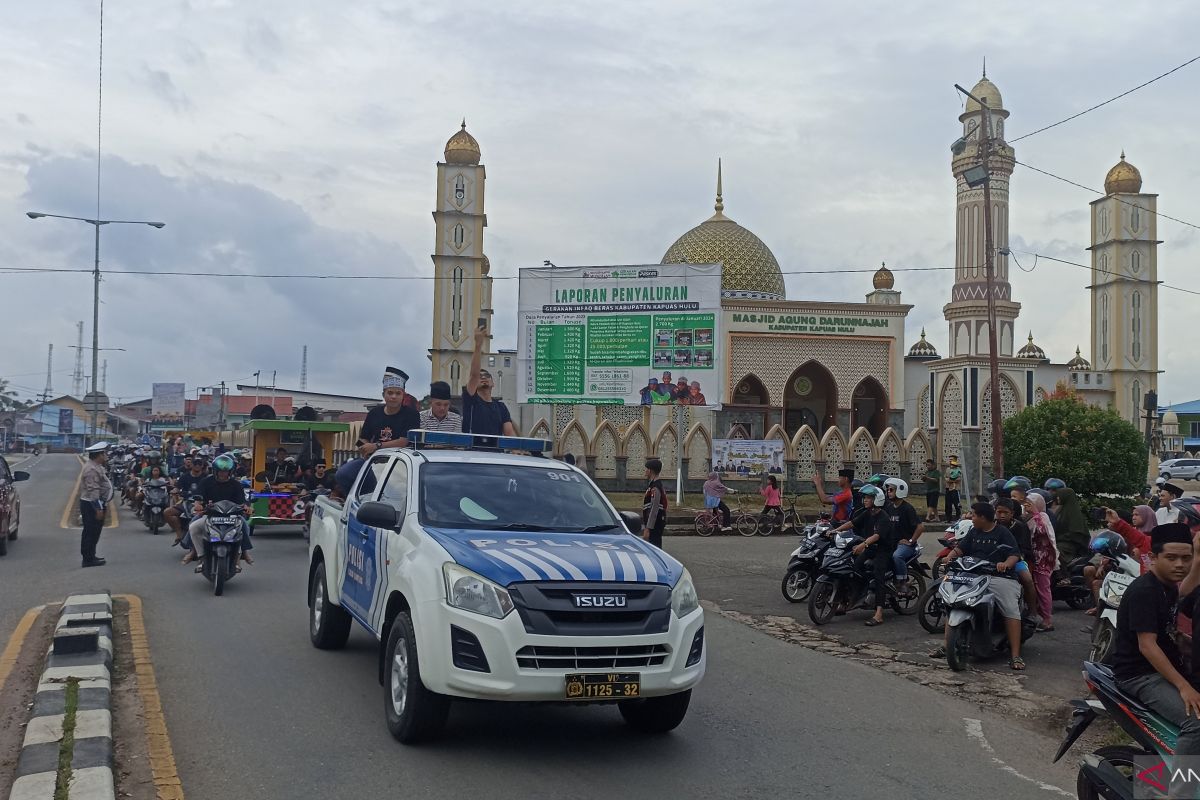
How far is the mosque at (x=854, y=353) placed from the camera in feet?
99.3

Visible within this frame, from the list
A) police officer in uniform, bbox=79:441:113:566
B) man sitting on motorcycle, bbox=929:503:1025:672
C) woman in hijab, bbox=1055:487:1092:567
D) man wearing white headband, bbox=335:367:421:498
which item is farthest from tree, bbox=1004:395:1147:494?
police officer in uniform, bbox=79:441:113:566

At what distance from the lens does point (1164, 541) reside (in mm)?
4621

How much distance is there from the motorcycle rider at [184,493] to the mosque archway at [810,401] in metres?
26.1

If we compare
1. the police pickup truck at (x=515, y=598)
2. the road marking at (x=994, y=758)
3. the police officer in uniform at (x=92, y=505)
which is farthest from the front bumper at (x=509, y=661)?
the police officer in uniform at (x=92, y=505)

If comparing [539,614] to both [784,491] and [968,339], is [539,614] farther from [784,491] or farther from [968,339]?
[968,339]

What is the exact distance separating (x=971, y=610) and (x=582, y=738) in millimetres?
4280

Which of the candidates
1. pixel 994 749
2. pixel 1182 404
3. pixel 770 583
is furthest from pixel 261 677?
pixel 1182 404

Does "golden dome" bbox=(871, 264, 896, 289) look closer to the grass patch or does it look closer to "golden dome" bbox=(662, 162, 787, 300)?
"golden dome" bbox=(662, 162, 787, 300)

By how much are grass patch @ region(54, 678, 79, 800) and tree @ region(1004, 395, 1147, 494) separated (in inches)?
838

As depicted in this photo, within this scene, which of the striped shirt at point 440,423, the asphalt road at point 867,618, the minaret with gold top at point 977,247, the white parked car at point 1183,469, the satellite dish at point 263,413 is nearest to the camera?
the asphalt road at point 867,618

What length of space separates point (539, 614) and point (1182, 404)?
82971 millimetres

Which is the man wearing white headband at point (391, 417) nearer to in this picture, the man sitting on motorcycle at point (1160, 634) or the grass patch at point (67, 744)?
the grass patch at point (67, 744)

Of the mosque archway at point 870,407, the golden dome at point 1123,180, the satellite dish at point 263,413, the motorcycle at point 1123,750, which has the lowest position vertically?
the motorcycle at point 1123,750

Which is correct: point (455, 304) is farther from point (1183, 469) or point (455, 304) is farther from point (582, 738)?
point (582, 738)
